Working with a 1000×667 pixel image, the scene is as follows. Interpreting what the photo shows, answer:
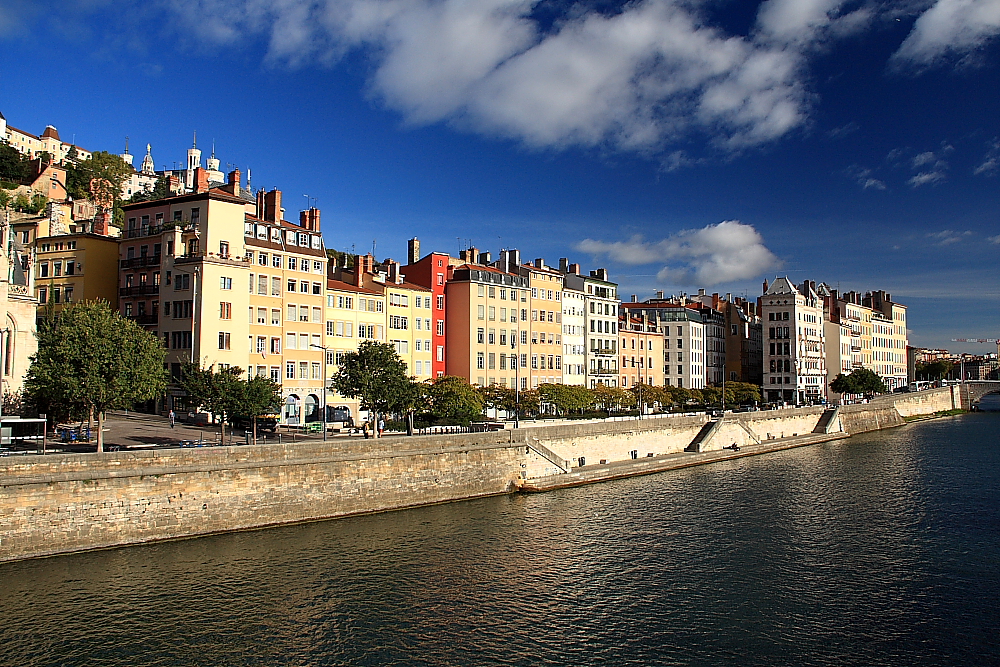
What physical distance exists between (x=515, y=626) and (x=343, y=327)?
46.7 m

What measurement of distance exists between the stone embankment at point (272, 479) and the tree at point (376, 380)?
24.4 feet

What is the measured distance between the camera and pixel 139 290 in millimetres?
63438

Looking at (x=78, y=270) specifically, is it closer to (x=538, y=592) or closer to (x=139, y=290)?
(x=139, y=290)

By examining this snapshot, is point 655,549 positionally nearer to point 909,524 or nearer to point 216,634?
point 909,524

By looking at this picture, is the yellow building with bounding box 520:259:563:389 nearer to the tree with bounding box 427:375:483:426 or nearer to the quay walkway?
the quay walkway

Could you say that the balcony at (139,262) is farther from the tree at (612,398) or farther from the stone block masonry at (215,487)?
the tree at (612,398)

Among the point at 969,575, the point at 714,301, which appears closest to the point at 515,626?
the point at 969,575

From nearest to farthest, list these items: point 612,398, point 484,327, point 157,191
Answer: point 484,327
point 612,398
point 157,191

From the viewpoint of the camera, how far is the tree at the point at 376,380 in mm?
51219

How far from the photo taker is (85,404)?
39812 mm

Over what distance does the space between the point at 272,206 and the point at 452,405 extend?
85.4 feet

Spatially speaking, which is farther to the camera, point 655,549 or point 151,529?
point 655,549

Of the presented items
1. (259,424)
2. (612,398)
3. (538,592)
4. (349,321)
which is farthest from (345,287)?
(538,592)

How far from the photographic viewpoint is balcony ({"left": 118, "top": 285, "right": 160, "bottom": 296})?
6259 centimetres
